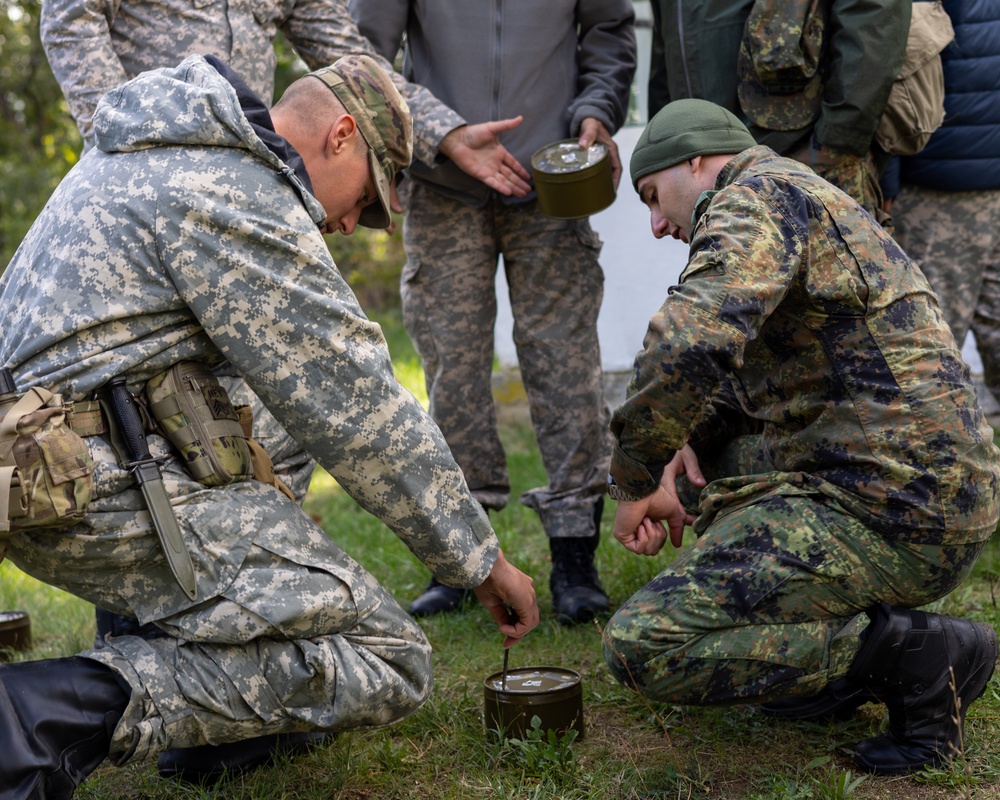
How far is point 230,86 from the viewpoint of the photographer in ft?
7.84

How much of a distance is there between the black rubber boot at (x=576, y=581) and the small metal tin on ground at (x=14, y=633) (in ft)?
5.65

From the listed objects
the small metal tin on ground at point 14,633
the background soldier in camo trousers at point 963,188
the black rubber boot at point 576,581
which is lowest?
the black rubber boot at point 576,581

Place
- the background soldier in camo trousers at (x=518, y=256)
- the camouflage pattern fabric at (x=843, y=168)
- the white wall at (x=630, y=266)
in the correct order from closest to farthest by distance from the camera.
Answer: the camouflage pattern fabric at (x=843, y=168), the background soldier in camo trousers at (x=518, y=256), the white wall at (x=630, y=266)

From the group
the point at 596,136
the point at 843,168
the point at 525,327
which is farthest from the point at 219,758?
the point at 843,168

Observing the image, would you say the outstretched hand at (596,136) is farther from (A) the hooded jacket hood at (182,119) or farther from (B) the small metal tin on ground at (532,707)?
(B) the small metal tin on ground at (532,707)

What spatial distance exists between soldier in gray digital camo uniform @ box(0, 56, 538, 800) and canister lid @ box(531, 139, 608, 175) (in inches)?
49.6

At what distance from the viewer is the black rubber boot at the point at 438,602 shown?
12.3ft

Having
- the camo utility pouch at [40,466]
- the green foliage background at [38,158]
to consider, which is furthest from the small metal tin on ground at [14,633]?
the green foliage background at [38,158]

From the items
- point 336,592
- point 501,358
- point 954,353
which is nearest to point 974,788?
point 954,353

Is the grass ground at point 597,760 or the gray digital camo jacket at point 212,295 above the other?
the gray digital camo jacket at point 212,295

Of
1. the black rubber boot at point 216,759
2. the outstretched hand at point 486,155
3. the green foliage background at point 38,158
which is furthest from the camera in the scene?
the green foliage background at point 38,158

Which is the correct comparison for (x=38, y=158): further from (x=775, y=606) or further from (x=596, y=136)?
(x=775, y=606)

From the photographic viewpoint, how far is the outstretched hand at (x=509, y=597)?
2557mm

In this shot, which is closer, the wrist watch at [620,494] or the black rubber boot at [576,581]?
the wrist watch at [620,494]
